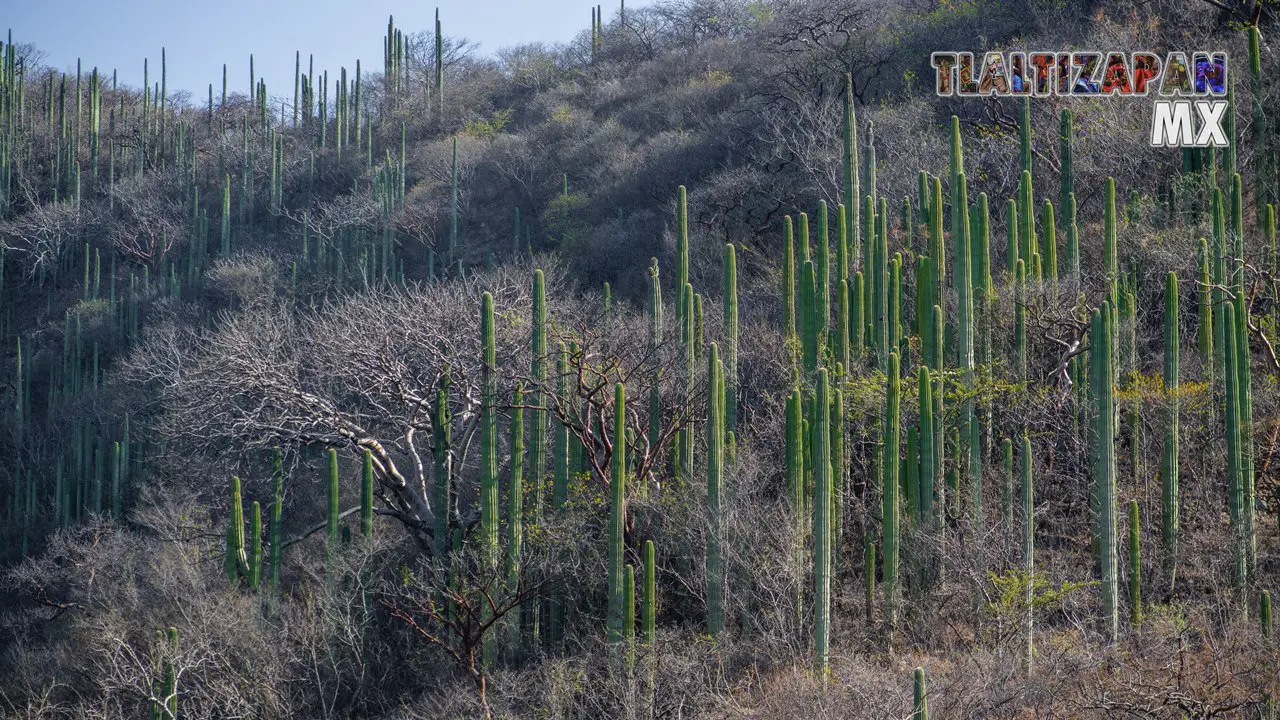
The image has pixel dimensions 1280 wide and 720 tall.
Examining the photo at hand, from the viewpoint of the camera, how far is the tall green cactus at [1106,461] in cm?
1221

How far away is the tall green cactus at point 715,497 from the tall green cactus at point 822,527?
45.2 inches

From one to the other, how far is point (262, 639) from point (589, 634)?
4.54 m

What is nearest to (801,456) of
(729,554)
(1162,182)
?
(729,554)

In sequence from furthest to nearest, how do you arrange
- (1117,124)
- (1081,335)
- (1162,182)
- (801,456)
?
(1117,124), (1162,182), (1081,335), (801,456)

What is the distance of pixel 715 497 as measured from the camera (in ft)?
46.0

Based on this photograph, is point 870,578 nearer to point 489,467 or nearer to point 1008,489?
point 1008,489

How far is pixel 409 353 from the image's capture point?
68.4 ft

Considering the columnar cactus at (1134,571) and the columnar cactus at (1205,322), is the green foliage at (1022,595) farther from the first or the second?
the columnar cactus at (1205,322)

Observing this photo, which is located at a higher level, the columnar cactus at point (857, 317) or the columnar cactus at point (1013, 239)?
the columnar cactus at point (1013, 239)

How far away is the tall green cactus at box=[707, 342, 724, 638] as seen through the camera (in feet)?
45.6

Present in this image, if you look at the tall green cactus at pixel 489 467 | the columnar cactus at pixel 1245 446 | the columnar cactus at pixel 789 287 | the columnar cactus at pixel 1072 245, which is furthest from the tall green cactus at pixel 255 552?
the columnar cactus at pixel 1245 446

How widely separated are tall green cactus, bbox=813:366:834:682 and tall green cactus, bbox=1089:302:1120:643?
102 inches

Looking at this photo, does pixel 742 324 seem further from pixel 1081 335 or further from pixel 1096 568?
pixel 1096 568

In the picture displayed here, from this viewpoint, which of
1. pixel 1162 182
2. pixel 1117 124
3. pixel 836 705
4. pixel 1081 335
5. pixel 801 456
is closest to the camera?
pixel 836 705
